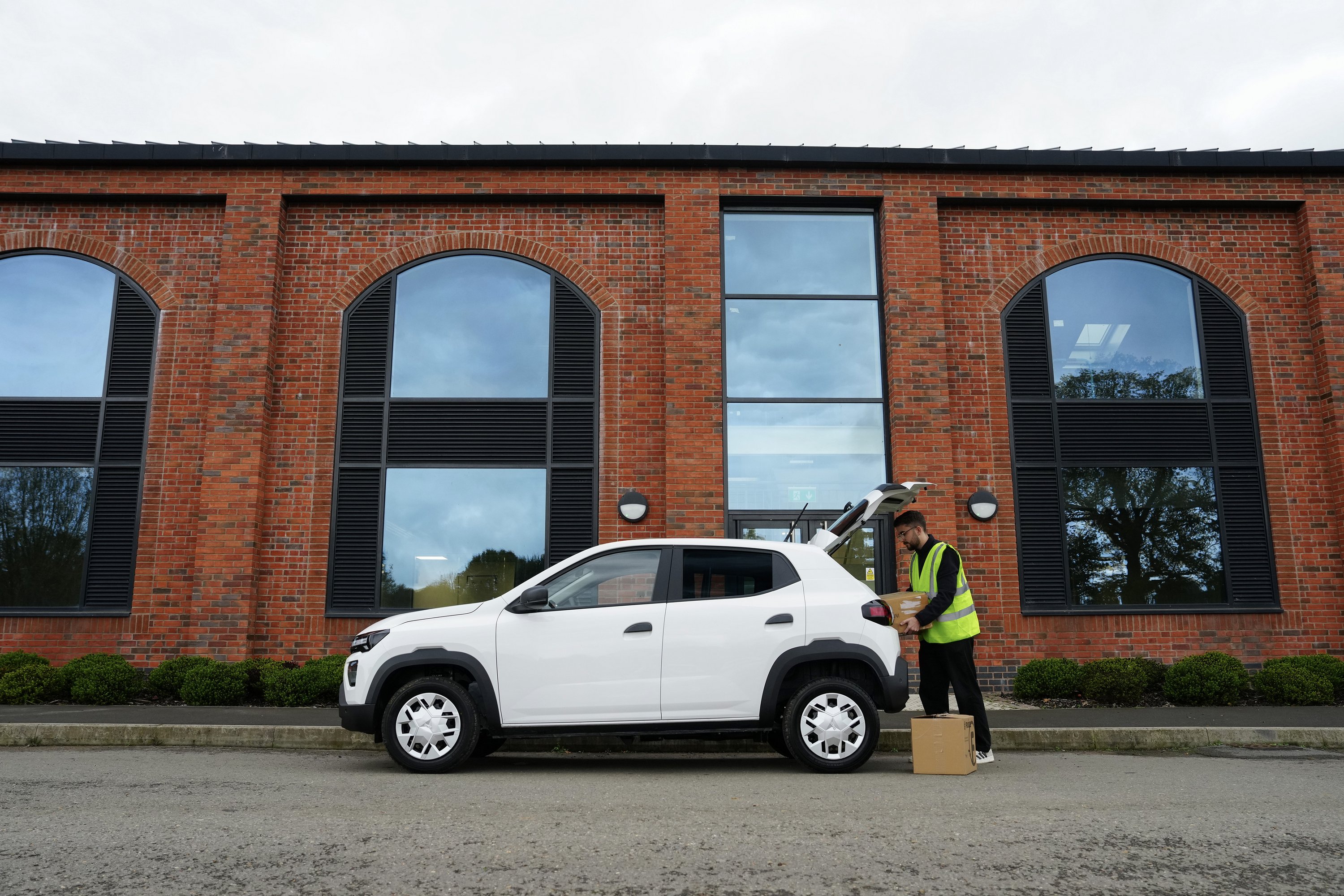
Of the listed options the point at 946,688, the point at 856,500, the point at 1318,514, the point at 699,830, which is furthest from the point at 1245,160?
the point at 699,830

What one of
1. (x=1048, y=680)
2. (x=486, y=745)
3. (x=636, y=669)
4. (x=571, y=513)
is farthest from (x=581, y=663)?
(x=1048, y=680)

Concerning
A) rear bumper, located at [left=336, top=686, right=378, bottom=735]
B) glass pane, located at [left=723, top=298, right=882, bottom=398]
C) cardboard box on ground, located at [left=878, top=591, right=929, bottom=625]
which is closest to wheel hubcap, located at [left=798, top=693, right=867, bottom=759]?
cardboard box on ground, located at [left=878, top=591, right=929, bottom=625]

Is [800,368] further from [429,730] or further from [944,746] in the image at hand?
[429,730]

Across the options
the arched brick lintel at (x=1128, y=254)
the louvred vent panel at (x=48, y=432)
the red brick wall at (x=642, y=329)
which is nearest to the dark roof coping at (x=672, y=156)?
the red brick wall at (x=642, y=329)

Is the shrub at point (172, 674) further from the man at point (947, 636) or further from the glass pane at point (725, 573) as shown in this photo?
the man at point (947, 636)

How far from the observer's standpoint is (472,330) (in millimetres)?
12750

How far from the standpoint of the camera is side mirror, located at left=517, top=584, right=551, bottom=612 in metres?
6.95

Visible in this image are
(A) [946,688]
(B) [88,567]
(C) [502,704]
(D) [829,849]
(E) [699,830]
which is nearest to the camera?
(D) [829,849]

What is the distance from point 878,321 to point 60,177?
10.6 meters

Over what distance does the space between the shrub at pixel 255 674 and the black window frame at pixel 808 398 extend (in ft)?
17.7

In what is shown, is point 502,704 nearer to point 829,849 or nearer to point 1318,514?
point 829,849

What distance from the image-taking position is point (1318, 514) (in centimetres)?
1223

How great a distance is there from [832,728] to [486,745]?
8.70ft

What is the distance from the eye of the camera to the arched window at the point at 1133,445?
→ 12.0 meters
